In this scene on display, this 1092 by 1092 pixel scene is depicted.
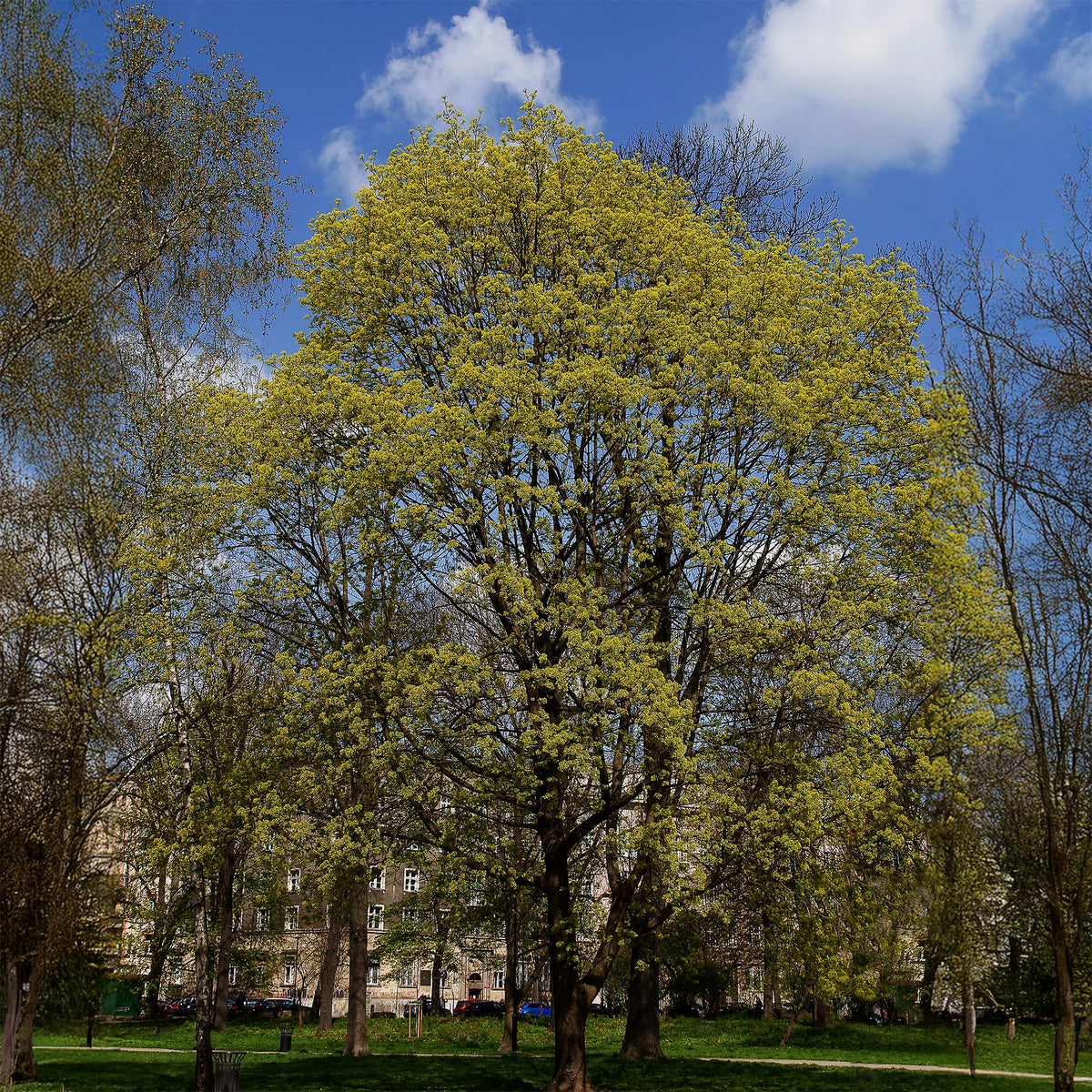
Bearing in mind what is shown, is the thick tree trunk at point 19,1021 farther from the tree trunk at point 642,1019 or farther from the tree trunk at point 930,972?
the tree trunk at point 930,972

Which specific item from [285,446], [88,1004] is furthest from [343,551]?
[88,1004]

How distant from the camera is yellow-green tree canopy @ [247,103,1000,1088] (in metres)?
16.0

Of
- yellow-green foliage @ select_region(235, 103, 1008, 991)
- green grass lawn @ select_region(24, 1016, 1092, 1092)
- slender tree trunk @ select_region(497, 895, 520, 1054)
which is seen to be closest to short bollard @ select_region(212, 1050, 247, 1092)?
green grass lawn @ select_region(24, 1016, 1092, 1092)

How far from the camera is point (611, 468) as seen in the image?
18.5 m

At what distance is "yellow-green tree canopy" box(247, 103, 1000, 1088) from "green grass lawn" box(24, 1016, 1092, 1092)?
5839mm

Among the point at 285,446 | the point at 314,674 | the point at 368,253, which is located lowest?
the point at 314,674

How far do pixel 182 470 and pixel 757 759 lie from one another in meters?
12.5

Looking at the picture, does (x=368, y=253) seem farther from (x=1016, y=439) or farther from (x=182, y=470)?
(x=1016, y=439)

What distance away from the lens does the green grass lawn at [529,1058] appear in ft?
67.2

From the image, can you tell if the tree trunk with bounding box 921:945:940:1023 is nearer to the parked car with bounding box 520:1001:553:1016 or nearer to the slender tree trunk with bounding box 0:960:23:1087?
the parked car with bounding box 520:1001:553:1016

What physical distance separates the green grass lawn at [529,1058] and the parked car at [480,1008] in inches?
347

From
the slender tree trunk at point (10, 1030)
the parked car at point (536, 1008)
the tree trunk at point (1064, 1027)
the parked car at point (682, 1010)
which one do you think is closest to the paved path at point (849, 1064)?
the slender tree trunk at point (10, 1030)

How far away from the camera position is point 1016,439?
16.7 meters

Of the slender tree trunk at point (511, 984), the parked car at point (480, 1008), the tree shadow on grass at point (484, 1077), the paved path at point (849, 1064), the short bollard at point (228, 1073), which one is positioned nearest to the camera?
the short bollard at point (228, 1073)
